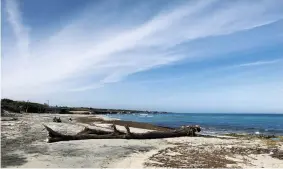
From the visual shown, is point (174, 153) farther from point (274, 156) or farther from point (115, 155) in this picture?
point (274, 156)

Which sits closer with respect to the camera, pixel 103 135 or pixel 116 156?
pixel 116 156

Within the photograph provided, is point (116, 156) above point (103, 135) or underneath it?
underneath

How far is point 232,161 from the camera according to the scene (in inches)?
677

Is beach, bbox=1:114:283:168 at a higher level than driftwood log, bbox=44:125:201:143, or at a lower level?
lower

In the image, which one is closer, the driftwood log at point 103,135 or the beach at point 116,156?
the beach at point 116,156

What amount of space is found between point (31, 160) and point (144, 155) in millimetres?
6052

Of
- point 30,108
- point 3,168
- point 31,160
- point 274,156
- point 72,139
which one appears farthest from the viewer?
point 30,108

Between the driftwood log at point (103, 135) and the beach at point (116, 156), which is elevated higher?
the driftwood log at point (103, 135)

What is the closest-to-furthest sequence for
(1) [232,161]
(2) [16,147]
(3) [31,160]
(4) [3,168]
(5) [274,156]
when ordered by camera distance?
1. (4) [3,168]
2. (3) [31,160]
3. (1) [232,161]
4. (2) [16,147]
5. (5) [274,156]

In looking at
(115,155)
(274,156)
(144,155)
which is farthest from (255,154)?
(115,155)

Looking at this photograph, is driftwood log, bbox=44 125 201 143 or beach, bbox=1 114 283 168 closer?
beach, bbox=1 114 283 168

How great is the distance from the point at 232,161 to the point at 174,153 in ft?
11.5

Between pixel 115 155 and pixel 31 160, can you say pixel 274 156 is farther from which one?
pixel 31 160

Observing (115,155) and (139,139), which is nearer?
(115,155)
